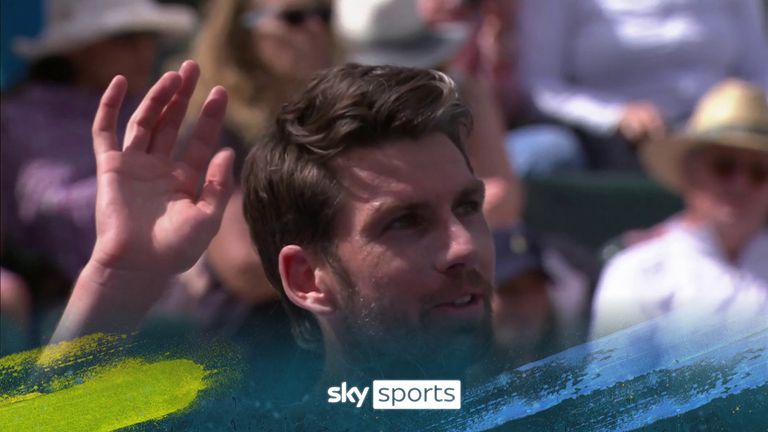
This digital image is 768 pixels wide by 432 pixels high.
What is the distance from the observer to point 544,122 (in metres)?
2.59

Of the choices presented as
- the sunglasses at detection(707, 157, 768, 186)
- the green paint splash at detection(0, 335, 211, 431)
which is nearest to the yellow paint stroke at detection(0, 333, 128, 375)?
the green paint splash at detection(0, 335, 211, 431)

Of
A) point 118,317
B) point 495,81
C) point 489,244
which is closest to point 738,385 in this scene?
point 489,244

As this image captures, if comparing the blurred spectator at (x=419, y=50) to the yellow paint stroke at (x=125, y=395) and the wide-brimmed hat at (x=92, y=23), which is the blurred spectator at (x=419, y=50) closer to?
the wide-brimmed hat at (x=92, y=23)

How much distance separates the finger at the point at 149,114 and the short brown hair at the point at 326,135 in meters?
0.11

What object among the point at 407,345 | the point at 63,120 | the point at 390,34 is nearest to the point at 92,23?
the point at 63,120

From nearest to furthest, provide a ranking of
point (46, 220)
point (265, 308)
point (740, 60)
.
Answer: point (265, 308) → point (46, 220) → point (740, 60)

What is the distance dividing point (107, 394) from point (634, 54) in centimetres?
162

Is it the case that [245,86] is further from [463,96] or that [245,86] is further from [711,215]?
[711,215]

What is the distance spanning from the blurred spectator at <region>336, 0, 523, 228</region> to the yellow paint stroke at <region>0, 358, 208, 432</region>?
0.48 meters

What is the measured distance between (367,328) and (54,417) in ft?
0.99

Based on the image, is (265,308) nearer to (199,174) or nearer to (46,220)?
(199,174)

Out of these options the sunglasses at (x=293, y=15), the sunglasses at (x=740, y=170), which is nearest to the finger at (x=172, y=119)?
the sunglasses at (x=293, y=15)

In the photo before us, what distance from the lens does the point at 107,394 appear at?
3.71 ft

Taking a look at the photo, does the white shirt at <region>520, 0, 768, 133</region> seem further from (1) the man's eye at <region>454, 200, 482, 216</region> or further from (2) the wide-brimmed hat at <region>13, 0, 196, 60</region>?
(1) the man's eye at <region>454, 200, 482, 216</region>
